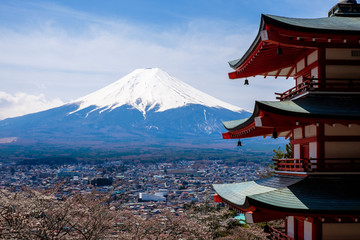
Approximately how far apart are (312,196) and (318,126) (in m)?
1.55

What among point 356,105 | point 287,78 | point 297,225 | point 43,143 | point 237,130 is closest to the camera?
point 356,105

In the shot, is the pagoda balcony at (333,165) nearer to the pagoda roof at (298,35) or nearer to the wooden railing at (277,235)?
the wooden railing at (277,235)

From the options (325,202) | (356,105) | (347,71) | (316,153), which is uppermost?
(347,71)

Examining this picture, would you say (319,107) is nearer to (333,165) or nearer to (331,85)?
(331,85)

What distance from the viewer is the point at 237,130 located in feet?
36.2

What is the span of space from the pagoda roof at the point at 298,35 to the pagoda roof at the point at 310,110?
3.77 feet

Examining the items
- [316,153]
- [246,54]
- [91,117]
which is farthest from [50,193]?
[91,117]

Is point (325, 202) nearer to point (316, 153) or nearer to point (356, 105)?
point (316, 153)

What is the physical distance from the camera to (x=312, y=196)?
8.44m

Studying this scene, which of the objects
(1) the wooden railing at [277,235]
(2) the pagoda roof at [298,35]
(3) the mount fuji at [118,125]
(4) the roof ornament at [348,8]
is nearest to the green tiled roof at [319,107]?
(2) the pagoda roof at [298,35]

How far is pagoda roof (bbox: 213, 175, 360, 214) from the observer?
8016 millimetres

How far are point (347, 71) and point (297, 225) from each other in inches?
147

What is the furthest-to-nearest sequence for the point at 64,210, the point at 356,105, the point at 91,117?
the point at 91,117 → the point at 64,210 → the point at 356,105

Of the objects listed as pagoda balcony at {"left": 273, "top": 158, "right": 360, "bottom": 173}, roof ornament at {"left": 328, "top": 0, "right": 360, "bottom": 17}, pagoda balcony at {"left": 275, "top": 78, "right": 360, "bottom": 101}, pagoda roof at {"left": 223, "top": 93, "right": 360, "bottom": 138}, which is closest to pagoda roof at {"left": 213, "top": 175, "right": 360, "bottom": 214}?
pagoda balcony at {"left": 273, "top": 158, "right": 360, "bottom": 173}
